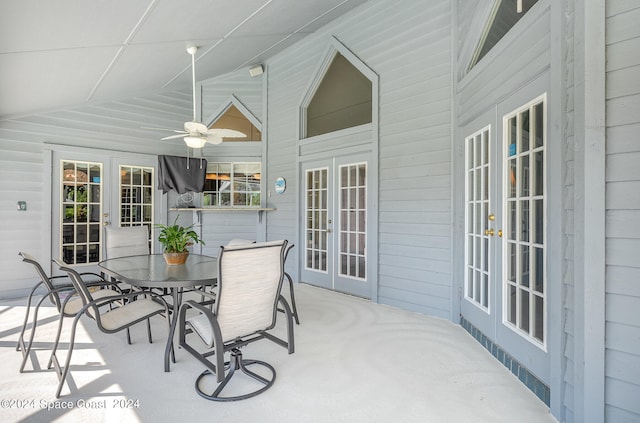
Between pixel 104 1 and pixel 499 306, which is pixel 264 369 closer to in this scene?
pixel 499 306

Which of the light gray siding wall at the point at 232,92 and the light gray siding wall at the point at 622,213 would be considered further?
the light gray siding wall at the point at 232,92

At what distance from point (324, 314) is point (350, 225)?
60.0 inches

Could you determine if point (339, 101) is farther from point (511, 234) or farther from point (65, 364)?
point (65, 364)

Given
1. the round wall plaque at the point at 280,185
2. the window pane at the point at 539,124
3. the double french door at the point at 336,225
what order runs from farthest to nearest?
the round wall plaque at the point at 280,185 < the double french door at the point at 336,225 < the window pane at the point at 539,124

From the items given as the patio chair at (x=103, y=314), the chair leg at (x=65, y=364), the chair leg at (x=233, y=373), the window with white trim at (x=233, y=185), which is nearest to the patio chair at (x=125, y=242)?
the patio chair at (x=103, y=314)

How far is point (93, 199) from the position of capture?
5.61 meters

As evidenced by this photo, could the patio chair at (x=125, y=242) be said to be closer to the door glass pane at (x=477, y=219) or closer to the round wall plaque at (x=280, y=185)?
the round wall plaque at (x=280, y=185)

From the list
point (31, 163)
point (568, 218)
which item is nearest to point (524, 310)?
point (568, 218)

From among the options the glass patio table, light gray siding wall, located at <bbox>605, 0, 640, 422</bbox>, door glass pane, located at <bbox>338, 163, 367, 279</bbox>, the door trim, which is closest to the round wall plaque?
door glass pane, located at <bbox>338, 163, 367, 279</bbox>

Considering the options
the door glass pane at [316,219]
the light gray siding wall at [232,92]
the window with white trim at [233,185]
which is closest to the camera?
the door glass pane at [316,219]

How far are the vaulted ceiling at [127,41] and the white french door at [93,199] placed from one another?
94 cm

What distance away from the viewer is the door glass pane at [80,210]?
17.5 ft

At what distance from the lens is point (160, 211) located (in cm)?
634

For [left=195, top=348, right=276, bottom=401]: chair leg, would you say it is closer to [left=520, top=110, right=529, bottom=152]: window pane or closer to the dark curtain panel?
[left=520, top=110, right=529, bottom=152]: window pane
